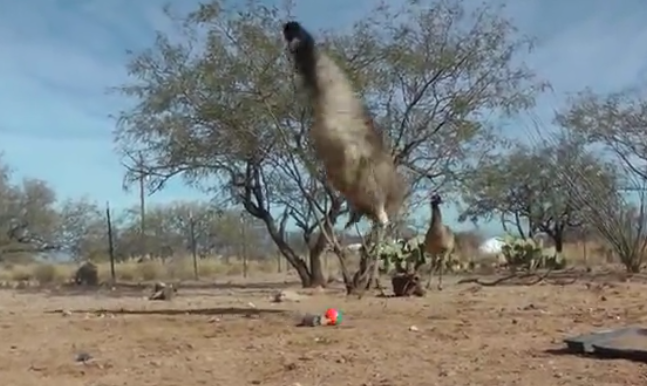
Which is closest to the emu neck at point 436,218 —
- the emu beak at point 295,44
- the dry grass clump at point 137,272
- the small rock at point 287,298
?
the small rock at point 287,298

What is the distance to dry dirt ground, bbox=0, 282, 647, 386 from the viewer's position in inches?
255

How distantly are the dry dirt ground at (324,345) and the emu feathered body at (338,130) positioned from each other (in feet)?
5.13

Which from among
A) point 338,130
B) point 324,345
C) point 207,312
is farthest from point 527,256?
point 324,345

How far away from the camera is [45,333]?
33.2 feet

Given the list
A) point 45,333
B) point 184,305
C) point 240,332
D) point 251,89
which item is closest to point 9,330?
point 45,333

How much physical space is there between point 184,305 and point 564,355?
28.9 feet

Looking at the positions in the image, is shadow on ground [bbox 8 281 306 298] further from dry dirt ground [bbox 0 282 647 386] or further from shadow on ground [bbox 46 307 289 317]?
dry dirt ground [bbox 0 282 647 386]

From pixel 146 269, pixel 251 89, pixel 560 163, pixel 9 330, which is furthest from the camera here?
pixel 146 269

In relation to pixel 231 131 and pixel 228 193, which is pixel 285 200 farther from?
pixel 231 131

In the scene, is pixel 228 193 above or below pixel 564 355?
above

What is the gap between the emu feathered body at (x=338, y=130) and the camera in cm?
960

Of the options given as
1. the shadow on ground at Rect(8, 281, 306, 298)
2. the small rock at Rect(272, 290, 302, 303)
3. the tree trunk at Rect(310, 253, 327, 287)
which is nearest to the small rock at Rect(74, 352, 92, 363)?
the small rock at Rect(272, 290, 302, 303)

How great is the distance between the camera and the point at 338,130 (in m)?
9.52

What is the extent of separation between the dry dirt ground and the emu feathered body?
156 centimetres
